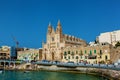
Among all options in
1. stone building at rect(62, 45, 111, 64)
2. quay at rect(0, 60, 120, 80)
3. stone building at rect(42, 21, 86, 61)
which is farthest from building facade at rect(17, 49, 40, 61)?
stone building at rect(62, 45, 111, 64)

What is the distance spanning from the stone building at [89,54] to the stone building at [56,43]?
20.1ft

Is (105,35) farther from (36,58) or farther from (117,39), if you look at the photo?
(36,58)

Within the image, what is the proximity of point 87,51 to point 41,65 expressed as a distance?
2442cm

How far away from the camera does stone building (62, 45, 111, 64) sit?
335 feet

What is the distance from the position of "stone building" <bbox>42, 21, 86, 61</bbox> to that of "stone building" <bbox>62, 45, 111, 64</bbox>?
6137 millimetres

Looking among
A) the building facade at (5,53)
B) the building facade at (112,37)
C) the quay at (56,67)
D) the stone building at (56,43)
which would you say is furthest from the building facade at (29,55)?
the building facade at (112,37)

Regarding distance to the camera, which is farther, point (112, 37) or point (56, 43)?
point (112, 37)

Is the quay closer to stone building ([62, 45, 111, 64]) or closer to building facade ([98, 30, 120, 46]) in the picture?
stone building ([62, 45, 111, 64])

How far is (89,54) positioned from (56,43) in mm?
27380

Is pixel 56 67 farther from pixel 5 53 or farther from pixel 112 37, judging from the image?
pixel 5 53

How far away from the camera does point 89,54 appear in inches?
4279

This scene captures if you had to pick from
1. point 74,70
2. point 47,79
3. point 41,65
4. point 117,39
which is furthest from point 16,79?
point 117,39

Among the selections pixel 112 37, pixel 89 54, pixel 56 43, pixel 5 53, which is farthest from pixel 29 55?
pixel 112 37

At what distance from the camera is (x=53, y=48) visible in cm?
13288
